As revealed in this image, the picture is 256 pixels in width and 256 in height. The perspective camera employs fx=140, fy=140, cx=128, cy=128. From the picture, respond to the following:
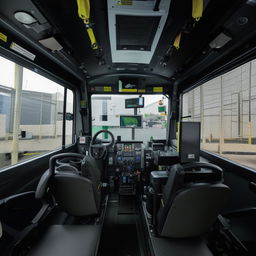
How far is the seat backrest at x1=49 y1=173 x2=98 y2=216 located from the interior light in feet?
5.07

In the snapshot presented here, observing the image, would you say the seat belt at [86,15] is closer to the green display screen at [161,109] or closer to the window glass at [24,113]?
the window glass at [24,113]

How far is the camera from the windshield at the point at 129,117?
3.25m

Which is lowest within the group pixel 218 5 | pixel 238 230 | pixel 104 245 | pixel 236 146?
pixel 104 245

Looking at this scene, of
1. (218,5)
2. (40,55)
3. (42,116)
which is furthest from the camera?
(42,116)

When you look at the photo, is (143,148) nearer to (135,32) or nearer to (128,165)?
(128,165)

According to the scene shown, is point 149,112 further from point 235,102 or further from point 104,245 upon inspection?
point 104,245

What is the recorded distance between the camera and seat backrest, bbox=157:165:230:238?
1169 millimetres

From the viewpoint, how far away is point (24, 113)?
6.12ft

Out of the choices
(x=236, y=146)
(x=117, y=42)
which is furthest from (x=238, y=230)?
(x=117, y=42)

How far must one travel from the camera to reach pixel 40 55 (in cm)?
195

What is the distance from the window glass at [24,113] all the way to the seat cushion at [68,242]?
948 mm

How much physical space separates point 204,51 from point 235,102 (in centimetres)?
83

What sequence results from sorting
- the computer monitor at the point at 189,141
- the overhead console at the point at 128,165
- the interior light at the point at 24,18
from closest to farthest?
the interior light at the point at 24,18 → the computer monitor at the point at 189,141 → the overhead console at the point at 128,165

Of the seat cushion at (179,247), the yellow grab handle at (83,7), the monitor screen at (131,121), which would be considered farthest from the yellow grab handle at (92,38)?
the seat cushion at (179,247)
